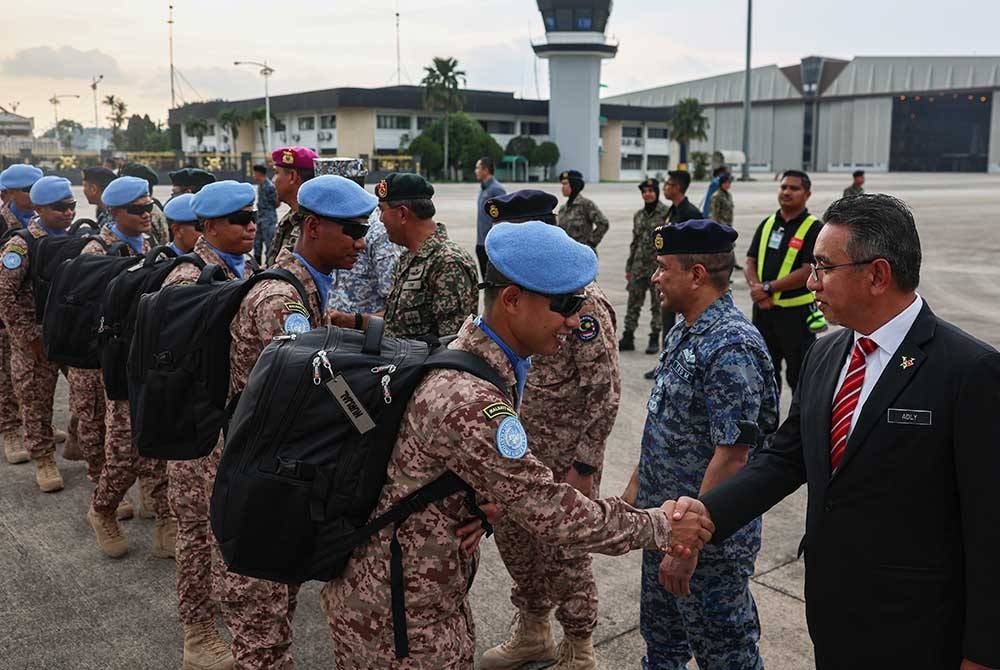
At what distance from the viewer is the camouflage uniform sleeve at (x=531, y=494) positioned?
1994 millimetres

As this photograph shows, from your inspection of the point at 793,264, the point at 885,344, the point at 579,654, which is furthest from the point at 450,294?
the point at 793,264

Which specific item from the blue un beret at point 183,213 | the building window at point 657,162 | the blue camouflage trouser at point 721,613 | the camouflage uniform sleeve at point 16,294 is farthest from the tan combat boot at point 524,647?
the building window at point 657,162

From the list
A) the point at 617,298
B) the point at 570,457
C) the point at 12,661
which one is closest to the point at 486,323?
the point at 570,457

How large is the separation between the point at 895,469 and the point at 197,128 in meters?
85.5

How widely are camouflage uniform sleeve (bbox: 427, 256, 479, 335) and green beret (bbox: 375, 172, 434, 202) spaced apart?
433 millimetres

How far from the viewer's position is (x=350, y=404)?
6.65 ft

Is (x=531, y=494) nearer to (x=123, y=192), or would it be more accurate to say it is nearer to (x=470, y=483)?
(x=470, y=483)

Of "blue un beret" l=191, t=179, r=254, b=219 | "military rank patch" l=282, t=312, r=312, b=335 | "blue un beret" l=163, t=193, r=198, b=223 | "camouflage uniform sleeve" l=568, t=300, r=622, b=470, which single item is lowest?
"camouflage uniform sleeve" l=568, t=300, r=622, b=470

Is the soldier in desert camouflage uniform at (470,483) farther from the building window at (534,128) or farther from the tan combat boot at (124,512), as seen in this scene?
the building window at (534,128)

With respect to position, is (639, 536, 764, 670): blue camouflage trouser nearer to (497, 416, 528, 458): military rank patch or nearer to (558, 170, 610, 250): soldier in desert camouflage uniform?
(497, 416, 528, 458): military rank patch

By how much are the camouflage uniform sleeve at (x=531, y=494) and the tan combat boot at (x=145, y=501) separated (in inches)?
155

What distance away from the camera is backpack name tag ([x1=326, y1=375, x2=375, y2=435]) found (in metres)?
2.02

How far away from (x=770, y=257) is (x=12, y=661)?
587 cm

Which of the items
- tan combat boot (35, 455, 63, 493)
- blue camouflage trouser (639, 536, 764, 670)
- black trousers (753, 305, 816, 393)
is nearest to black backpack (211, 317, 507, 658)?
blue camouflage trouser (639, 536, 764, 670)
